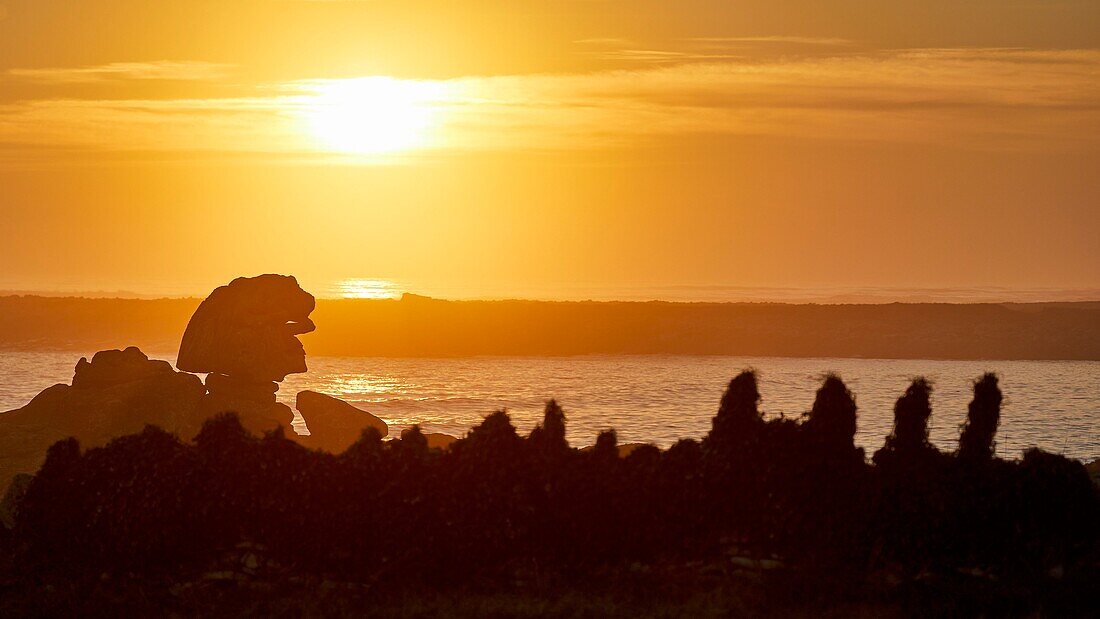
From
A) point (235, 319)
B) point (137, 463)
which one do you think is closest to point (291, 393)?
point (235, 319)

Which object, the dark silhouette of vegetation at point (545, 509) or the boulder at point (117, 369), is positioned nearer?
the dark silhouette of vegetation at point (545, 509)

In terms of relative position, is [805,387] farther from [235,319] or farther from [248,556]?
[248,556]

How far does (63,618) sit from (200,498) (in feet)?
11.6

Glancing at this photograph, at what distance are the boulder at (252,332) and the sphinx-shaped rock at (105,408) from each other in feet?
7.26

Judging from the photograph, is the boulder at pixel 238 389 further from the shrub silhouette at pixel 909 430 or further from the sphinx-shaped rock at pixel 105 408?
the shrub silhouette at pixel 909 430

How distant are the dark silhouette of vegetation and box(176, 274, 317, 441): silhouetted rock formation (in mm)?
47619

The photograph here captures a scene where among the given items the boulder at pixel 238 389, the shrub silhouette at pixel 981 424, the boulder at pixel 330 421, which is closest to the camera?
the shrub silhouette at pixel 981 424

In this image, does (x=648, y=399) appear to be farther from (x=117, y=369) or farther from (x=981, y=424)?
(x=981, y=424)

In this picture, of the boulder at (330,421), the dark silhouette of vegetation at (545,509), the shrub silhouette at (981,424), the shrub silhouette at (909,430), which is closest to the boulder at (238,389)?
the boulder at (330,421)

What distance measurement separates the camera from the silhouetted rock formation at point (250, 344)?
74312 mm

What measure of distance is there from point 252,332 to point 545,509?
51792 mm

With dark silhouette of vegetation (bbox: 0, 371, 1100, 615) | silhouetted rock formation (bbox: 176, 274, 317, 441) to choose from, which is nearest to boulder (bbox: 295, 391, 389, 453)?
silhouetted rock formation (bbox: 176, 274, 317, 441)

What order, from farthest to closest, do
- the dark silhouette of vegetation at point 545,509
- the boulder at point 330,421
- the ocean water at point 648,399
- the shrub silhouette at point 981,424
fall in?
the ocean water at point 648,399 < the boulder at point 330,421 < the shrub silhouette at point 981,424 < the dark silhouette of vegetation at point 545,509

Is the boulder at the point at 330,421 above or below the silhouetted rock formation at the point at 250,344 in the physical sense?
below
